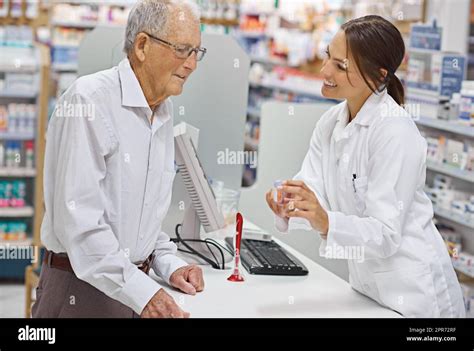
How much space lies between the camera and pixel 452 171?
466 centimetres

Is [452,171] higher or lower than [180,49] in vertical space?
lower

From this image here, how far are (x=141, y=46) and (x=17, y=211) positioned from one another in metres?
4.10

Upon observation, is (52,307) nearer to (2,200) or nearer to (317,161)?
(317,161)

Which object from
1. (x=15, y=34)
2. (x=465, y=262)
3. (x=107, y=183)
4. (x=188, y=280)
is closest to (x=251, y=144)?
(x=15, y=34)

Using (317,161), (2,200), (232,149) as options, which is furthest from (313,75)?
(317,161)

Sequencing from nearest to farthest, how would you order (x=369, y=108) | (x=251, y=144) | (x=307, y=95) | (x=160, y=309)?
(x=160, y=309) < (x=369, y=108) < (x=307, y=95) < (x=251, y=144)

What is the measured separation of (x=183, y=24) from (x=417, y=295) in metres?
1.04

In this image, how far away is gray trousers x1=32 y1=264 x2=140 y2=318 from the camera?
2.09 metres

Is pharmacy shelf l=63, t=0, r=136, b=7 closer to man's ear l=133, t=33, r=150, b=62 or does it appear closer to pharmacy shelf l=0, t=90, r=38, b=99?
pharmacy shelf l=0, t=90, r=38, b=99

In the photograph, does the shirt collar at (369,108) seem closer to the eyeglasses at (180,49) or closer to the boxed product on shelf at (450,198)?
the eyeglasses at (180,49)

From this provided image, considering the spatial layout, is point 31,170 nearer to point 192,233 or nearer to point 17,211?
point 17,211

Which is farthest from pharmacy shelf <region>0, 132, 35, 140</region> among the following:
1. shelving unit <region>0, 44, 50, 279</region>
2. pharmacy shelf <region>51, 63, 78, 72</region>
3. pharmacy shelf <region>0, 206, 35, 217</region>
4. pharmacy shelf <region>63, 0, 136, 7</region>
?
pharmacy shelf <region>63, 0, 136, 7</region>

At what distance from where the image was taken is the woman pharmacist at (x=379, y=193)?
2146mm

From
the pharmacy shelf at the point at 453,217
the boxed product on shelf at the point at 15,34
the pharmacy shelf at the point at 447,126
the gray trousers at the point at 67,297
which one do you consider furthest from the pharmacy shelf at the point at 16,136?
the gray trousers at the point at 67,297
